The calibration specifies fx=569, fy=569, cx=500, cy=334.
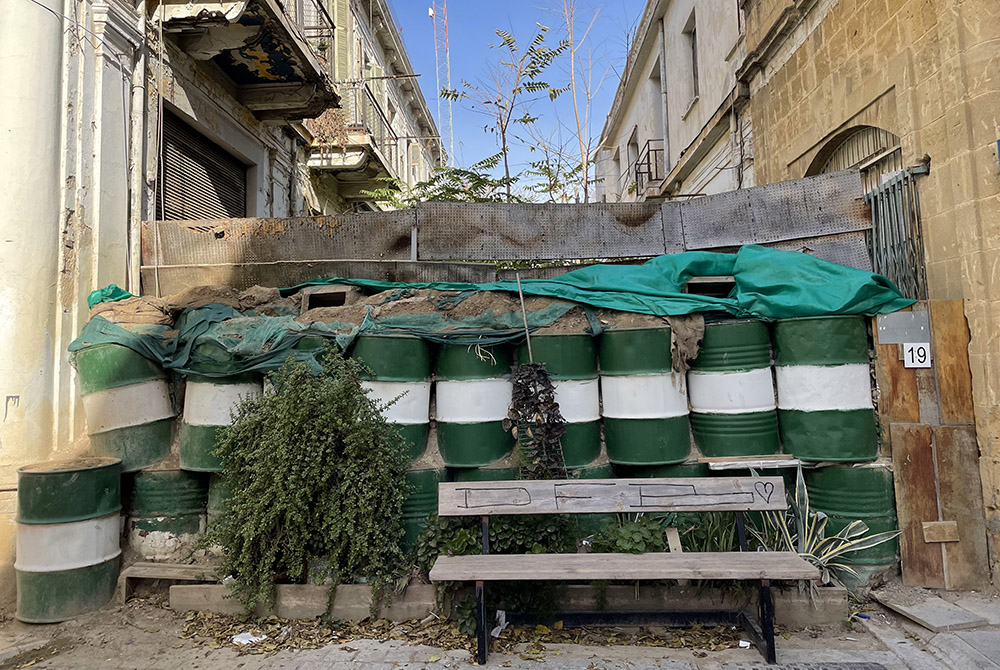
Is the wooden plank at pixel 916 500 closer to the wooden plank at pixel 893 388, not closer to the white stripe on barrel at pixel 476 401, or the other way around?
the wooden plank at pixel 893 388

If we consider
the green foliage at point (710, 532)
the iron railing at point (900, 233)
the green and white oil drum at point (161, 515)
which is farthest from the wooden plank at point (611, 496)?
the iron railing at point (900, 233)

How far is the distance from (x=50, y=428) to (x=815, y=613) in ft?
18.0

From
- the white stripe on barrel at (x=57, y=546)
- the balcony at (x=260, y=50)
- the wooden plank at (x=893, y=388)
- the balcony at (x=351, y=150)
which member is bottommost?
the white stripe on barrel at (x=57, y=546)

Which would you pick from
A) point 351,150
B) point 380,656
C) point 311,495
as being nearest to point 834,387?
point 380,656

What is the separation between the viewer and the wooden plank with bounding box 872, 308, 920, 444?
3992mm

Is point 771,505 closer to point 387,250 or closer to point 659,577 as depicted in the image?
point 659,577

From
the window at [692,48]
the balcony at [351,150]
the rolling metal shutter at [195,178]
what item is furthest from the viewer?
the window at [692,48]

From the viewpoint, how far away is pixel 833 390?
13.0 feet

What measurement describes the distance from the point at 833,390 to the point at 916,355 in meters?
0.66

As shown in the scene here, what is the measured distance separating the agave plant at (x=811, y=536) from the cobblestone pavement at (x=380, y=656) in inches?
20.3

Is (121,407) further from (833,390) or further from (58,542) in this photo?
(833,390)

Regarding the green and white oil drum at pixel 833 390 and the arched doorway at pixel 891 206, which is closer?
the green and white oil drum at pixel 833 390

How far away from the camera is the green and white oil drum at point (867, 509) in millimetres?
3900

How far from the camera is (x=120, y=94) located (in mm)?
5016
